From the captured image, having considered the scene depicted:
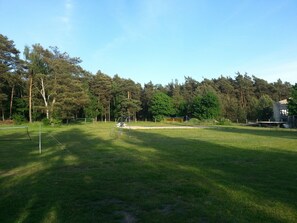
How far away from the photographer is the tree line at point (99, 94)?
53.3 metres

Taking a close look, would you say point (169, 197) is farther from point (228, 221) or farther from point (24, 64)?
point (24, 64)

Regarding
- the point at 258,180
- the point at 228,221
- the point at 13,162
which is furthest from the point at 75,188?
the point at 13,162

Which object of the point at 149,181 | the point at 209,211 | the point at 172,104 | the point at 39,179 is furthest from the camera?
the point at 172,104

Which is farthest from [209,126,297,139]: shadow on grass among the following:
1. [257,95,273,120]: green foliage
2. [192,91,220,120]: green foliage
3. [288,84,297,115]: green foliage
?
[192,91,220,120]: green foliage

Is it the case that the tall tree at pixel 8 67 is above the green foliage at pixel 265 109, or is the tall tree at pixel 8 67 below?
above

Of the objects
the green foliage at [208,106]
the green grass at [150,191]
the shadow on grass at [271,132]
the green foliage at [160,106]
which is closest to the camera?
the green grass at [150,191]

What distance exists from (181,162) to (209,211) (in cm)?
585

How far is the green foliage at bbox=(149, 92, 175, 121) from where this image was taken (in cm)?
8162

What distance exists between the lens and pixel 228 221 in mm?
5023

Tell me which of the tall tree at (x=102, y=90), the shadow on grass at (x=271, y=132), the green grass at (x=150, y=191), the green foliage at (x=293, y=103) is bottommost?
the green grass at (x=150, y=191)

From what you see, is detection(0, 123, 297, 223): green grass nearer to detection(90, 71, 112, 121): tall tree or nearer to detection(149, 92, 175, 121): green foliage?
detection(90, 71, 112, 121): tall tree

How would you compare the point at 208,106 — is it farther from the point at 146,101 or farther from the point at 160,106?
the point at 146,101

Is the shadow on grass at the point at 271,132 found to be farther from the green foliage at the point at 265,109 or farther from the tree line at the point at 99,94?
the green foliage at the point at 265,109

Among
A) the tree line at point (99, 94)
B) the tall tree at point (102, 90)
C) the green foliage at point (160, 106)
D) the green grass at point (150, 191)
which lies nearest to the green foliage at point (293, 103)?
the tree line at point (99, 94)
